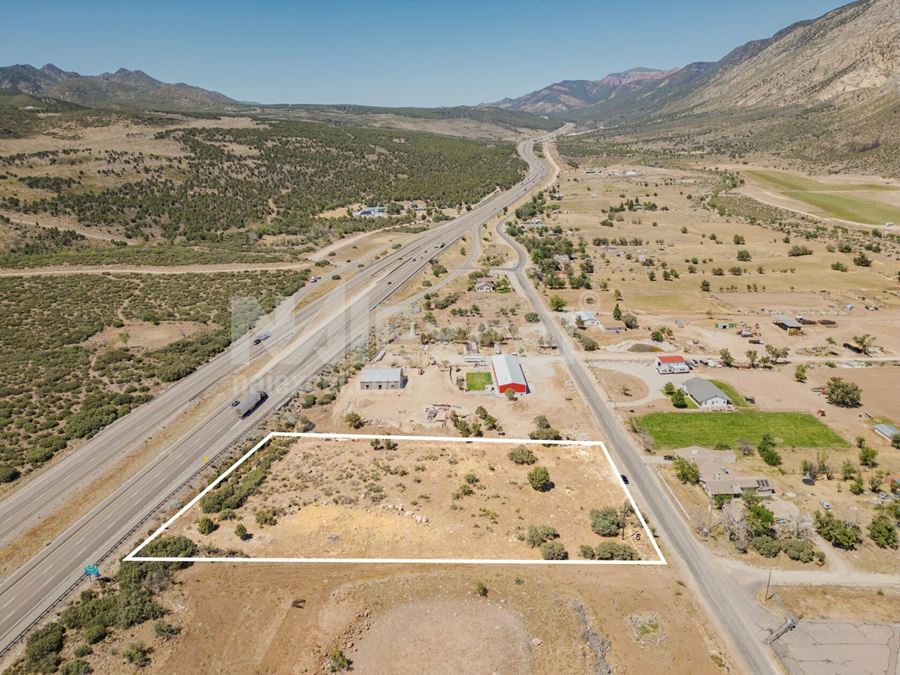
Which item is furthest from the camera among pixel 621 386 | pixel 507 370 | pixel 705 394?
pixel 507 370

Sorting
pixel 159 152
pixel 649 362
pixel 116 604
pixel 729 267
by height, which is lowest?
pixel 116 604

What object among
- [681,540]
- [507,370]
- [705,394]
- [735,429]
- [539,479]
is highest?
[507,370]

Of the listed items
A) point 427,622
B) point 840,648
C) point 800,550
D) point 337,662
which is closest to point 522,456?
point 427,622

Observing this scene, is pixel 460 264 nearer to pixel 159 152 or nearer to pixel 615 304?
pixel 615 304

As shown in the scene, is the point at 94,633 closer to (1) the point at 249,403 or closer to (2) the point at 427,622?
(2) the point at 427,622

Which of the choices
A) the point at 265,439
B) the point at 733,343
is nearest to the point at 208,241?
the point at 265,439

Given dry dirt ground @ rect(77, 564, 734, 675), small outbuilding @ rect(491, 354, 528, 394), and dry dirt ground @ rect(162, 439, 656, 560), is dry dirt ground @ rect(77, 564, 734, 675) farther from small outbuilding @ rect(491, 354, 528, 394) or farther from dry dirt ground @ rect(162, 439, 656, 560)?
small outbuilding @ rect(491, 354, 528, 394)

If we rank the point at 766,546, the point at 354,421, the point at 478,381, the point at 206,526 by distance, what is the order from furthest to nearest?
1. the point at 478,381
2. the point at 354,421
3. the point at 206,526
4. the point at 766,546

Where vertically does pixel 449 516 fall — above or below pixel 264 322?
below
